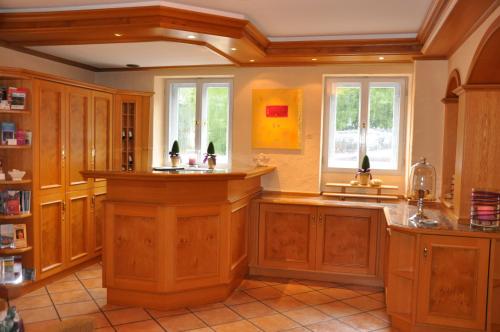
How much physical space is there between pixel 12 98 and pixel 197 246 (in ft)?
7.03

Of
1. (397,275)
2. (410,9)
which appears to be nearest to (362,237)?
(397,275)

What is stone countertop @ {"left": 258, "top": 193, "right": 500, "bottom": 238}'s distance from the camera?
11.1ft

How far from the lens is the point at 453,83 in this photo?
446 centimetres

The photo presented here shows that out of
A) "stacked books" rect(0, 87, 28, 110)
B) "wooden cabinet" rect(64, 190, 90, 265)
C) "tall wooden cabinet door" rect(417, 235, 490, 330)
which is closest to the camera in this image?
"tall wooden cabinet door" rect(417, 235, 490, 330)

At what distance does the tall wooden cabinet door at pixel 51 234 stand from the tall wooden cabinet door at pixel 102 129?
0.75 metres

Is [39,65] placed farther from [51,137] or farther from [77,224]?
[77,224]

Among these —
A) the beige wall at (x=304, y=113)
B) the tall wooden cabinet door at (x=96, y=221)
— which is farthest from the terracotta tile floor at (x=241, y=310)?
the beige wall at (x=304, y=113)

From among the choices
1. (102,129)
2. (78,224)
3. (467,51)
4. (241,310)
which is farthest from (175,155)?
(467,51)

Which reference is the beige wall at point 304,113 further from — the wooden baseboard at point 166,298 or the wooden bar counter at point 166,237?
the wooden baseboard at point 166,298

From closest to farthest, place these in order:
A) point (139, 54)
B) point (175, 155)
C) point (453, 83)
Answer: point (453, 83), point (139, 54), point (175, 155)

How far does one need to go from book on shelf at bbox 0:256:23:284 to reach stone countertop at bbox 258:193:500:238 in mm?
2454

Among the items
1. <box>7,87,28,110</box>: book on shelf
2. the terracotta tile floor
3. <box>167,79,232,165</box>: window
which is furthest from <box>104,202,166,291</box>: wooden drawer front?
<box>167,79,232,165</box>: window

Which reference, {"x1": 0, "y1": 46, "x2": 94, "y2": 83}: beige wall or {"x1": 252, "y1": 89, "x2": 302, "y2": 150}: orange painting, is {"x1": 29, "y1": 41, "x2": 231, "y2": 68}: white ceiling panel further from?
{"x1": 252, "y1": 89, "x2": 302, "y2": 150}: orange painting

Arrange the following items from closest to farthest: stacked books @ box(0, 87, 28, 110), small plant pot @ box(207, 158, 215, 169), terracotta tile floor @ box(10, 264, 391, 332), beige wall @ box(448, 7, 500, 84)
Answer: beige wall @ box(448, 7, 500, 84)
terracotta tile floor @ box(10, 264, 391, 332)
stacked books @ box(0, 87, 28, 110)
small plant pot @ box(207, 158, 215, 169)
